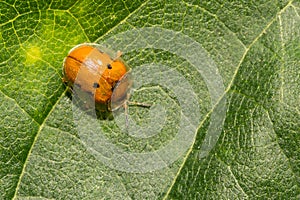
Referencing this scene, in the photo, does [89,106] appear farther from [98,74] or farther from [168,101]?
[168,101]

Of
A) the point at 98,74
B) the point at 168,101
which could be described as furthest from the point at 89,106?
the point at 168,101

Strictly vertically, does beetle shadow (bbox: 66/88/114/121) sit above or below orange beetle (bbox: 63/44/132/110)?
below

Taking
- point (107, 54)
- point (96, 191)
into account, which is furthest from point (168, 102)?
point (96, 191)

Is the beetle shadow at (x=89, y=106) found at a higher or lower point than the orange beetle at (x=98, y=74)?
lower

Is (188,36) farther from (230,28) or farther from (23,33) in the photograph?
(23,33)

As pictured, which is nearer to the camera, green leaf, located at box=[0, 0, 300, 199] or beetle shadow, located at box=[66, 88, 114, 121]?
green leaf, located at box=[0, 0, 300, 199]
